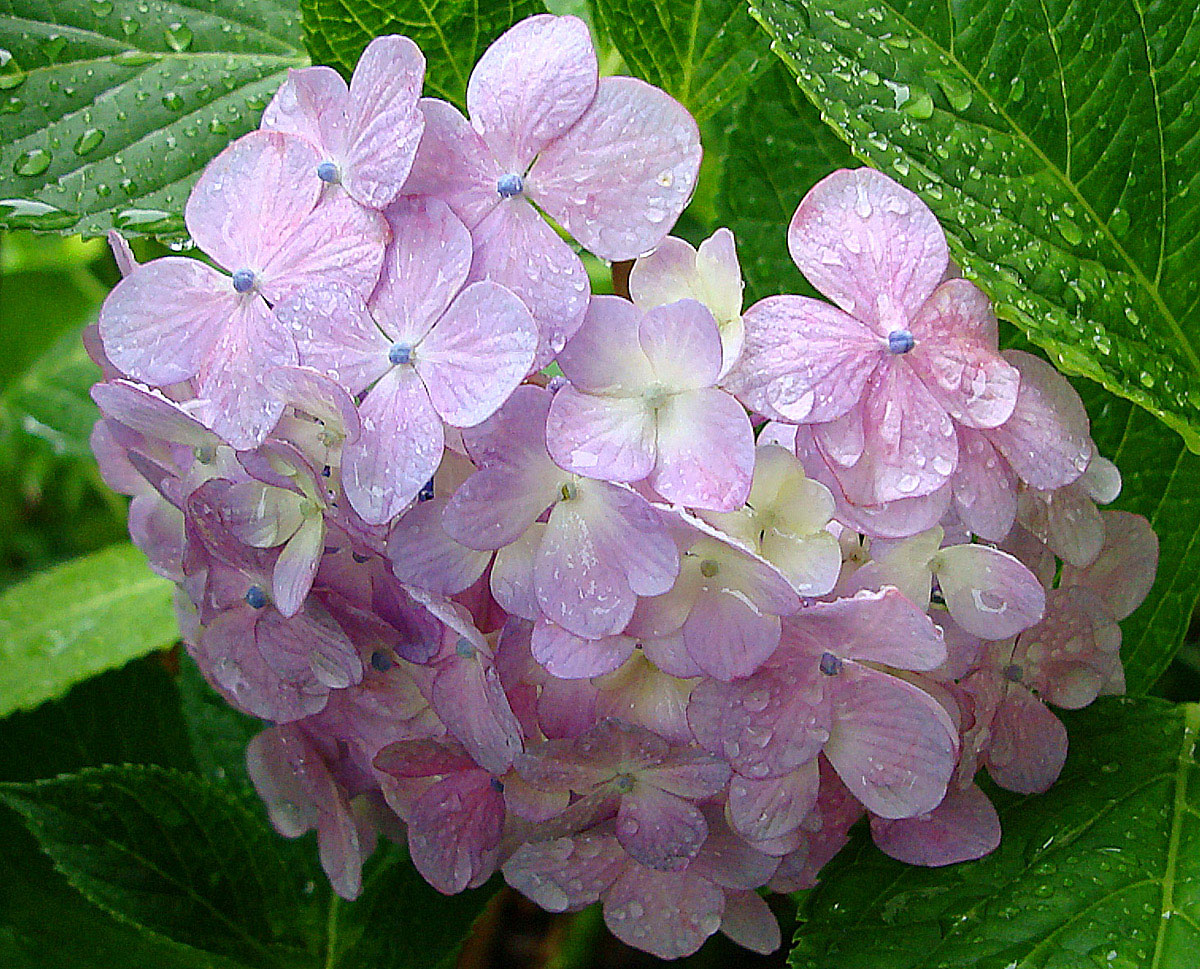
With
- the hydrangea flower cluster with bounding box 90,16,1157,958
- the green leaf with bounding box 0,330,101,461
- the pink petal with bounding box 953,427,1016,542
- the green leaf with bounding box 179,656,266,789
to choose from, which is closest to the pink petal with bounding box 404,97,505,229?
the hydrangea flower cluster with bounding box 90,16,1157,958

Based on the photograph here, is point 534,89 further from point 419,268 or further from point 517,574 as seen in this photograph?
point 517,574

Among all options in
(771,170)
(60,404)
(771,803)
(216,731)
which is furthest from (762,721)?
(60,404)

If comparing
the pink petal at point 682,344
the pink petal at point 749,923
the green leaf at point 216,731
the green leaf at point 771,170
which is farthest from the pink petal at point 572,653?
the green leaf at point 216,731

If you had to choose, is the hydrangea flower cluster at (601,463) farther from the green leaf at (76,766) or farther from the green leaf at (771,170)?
the green leaf at (76,766)

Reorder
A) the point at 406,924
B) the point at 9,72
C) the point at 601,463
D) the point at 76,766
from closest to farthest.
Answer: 1. the point at 601,463
2. the point at 9,72
3. the point at 406,924
4. the point at 76,766

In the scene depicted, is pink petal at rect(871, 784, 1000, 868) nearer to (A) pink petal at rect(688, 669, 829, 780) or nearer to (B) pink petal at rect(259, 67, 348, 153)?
(A) pink petal at rect(688, 669, 829, 780)

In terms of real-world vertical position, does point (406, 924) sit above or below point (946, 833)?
below
